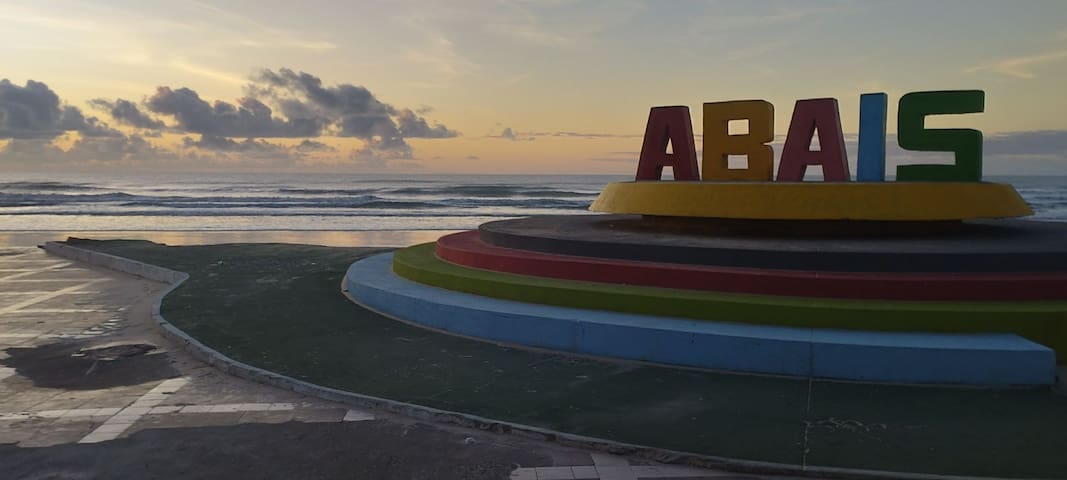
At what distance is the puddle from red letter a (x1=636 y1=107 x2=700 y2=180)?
9677mm

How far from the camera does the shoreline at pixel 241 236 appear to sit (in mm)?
29828

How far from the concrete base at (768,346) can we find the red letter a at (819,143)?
5.24 metres

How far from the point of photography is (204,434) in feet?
24.3

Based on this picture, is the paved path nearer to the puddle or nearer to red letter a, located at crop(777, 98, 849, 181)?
the puddle

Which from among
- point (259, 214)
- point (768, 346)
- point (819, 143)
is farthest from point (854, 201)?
point (259, 214)

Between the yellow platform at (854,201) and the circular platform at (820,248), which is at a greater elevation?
the yellow platform at (854,201)

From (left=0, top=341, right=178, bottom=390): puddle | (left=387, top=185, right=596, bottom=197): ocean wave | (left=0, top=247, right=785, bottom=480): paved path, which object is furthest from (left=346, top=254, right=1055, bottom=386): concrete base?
(left=387, top=185, right=596, bottom=197): ocean wave

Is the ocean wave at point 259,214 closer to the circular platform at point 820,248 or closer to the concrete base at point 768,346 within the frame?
the circular platform at point 820,248

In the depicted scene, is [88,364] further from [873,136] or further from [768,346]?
[873,136]

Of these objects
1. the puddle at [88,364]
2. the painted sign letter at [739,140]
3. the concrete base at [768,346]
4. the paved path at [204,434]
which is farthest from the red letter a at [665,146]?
the puddle at [88,364]

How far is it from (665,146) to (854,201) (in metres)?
4.31

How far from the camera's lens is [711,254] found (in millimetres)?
11336

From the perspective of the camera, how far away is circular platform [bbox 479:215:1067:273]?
10.4 m

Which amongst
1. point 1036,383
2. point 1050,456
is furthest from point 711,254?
point 1050,456
